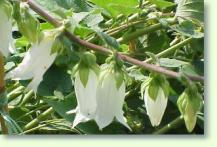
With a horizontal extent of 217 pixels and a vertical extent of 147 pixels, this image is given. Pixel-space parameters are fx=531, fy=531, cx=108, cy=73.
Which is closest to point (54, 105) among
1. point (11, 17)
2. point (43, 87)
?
point (43, 87)

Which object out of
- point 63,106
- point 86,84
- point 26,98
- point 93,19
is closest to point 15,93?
point 26,98

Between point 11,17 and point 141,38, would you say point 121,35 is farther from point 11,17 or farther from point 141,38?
point 11,17

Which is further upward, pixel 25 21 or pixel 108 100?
pixel 25 21

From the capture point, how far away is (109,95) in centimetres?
76

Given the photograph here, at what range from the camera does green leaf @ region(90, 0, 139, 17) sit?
2.89 feet

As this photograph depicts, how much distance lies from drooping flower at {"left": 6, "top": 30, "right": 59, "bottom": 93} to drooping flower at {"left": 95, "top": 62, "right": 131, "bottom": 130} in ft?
0.26

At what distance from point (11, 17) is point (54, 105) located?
308 mm

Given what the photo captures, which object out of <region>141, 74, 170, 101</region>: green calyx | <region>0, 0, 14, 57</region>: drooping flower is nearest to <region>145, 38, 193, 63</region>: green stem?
<region>141, 74, 170, 101</region>: green calyx

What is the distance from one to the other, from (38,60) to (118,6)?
203 mm

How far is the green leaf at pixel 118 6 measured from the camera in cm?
88

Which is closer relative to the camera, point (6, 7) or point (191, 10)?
point (6, 7)

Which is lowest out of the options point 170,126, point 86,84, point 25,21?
point 170,126

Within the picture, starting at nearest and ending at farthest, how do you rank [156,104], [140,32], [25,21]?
[25,21] → [156,104] → [140,32]

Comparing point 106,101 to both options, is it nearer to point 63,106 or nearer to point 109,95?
point 109,95
